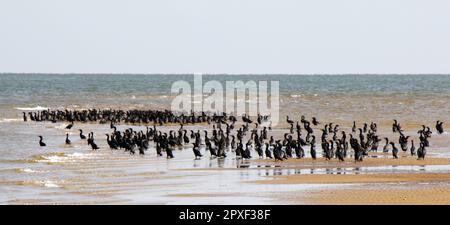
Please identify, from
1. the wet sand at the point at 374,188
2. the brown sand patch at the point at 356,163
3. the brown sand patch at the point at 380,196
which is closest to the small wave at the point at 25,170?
the brown sand patch at the point at 356,163

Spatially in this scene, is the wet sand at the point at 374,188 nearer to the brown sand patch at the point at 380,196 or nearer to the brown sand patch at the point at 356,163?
the brown sand patch at the point at 380,196

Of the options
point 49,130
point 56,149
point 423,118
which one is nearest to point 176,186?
point 56,149

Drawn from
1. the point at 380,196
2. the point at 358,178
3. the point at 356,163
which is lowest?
the point at 380,196

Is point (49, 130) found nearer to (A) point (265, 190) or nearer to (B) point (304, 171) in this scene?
(B) point (304, 171)

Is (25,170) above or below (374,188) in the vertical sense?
above

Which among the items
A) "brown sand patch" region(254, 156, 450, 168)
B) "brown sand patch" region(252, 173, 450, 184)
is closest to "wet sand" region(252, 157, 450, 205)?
"brown sand patch" region(252, 173, 450, 184)

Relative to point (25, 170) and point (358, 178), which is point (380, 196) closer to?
point (358, 178)

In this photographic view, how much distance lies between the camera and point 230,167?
2488 cm

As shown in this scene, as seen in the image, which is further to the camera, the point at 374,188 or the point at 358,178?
the point at 358,178

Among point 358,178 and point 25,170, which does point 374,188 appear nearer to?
point 358,178

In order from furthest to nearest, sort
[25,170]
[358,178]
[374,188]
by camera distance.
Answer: [25,170], [358,178], [374,188]

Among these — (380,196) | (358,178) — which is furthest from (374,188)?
(358,178)

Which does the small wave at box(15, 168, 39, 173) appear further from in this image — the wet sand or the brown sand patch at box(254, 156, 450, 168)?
the wet sand

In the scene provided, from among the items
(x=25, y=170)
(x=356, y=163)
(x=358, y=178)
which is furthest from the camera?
(x=356, y=163)
